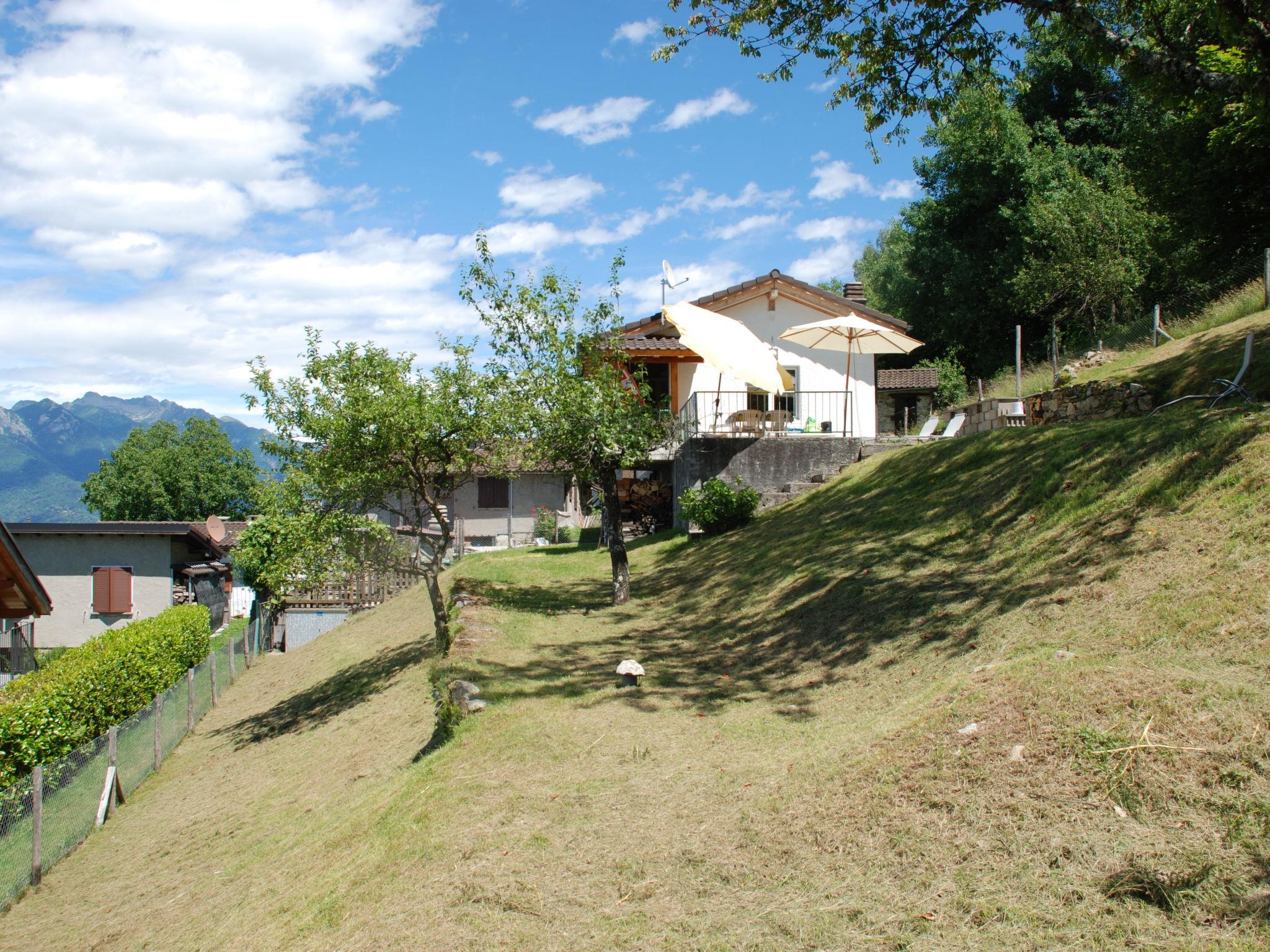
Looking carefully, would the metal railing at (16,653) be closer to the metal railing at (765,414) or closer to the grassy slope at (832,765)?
the grassy slope at (832,765)

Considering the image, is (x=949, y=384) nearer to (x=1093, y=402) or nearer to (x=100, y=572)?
(x=1093, y=402)

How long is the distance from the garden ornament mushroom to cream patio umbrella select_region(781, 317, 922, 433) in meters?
11.0

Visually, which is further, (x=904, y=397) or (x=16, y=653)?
(x=904, y=397)

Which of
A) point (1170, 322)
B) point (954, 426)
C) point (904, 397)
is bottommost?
point (954, 426)

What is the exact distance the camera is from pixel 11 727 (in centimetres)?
911

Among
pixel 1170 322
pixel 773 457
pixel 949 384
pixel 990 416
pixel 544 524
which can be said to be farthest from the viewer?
pixel 949 384

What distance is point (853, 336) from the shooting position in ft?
62.2

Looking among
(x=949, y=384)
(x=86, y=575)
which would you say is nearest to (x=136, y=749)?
(x=86, y=575)

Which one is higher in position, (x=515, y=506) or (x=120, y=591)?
(x=515, y=506)

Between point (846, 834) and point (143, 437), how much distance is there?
61.6 meters

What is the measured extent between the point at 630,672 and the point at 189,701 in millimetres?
9281

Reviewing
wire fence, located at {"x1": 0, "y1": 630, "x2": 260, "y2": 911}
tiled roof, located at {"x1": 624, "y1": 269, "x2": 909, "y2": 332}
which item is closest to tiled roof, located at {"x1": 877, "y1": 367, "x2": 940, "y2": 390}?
tiled roof, located at {"x1": 624, "y1": 269, "x2": 909, "y2": 332}

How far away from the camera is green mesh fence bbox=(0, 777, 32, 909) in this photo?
780cm

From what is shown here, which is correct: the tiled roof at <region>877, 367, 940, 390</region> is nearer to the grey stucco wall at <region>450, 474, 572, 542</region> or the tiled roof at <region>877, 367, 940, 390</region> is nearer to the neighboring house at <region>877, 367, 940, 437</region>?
the neighboring house at <region>877, 367, 940, 437</region>
